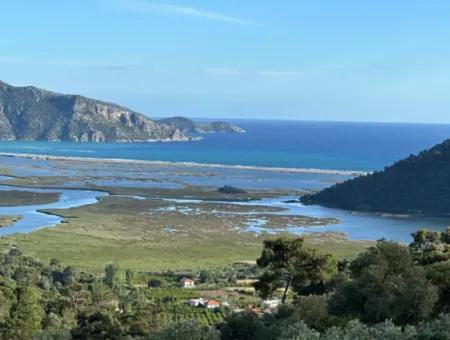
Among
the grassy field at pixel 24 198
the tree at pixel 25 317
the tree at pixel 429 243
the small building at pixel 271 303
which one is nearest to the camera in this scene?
the tree at pixel 25 317

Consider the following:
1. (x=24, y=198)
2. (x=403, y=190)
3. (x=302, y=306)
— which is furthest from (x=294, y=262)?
(x=403, y=190)

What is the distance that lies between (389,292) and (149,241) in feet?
125

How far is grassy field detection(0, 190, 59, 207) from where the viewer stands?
2798 inches

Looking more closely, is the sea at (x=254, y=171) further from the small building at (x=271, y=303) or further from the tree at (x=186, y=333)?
the tree at (x=186, y=333)

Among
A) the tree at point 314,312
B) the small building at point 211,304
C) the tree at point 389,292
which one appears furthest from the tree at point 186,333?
the small building at point 211,304

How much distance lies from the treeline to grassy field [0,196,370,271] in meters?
13.8

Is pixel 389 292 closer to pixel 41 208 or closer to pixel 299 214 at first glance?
pixel 299 214

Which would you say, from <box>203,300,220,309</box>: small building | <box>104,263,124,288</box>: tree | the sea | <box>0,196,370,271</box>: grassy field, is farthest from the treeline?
the sea

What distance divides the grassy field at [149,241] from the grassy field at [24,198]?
7162 millimetres

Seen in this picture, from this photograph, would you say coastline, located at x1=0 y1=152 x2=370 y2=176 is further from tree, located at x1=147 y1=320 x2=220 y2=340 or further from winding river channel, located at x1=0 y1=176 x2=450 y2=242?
tree, located at x1=147 y1=320 x2=220 y2=340

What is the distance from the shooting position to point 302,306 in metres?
17.5

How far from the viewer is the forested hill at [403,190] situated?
73.9 m

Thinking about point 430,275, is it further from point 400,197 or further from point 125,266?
point 400,197

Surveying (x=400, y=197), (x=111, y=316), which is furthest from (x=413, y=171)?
(x=111, y=316)
